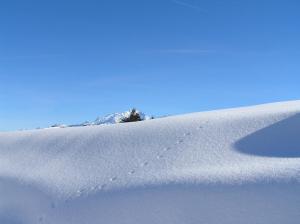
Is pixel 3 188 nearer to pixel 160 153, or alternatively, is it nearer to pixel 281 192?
pixel 160 153

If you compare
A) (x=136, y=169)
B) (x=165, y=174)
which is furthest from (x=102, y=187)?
(x=165, y=174)

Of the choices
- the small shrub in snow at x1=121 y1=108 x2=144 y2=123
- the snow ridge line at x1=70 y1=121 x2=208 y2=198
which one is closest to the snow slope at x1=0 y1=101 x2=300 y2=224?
the snow ridge line at x1=70 y1=121 x2=208 y2=198

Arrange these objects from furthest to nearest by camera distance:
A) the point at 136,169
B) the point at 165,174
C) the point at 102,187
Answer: the point at 136,169 → the point at 102,187 → the point at 165,174

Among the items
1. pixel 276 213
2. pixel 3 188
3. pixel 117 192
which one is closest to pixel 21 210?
pixel 3 188

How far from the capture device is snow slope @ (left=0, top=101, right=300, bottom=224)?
3629 mm

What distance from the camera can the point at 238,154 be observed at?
15.6ft

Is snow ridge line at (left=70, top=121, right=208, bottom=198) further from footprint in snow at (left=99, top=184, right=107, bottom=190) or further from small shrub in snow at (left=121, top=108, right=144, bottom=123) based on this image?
small shrub in snow at (left=121, top=108, right=144, bottom=123)

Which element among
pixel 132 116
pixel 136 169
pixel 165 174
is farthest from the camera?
pixel 132 116

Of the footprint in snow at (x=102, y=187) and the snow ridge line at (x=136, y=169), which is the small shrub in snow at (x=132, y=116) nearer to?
the snow ridge line at (x=136, y=169)

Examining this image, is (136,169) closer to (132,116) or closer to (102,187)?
(102,187)

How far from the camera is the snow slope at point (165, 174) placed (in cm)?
363

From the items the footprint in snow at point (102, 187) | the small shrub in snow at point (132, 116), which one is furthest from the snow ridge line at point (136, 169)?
the small shrub in snow at point (132, 116)

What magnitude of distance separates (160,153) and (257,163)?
137 cm

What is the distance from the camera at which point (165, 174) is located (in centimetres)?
452
